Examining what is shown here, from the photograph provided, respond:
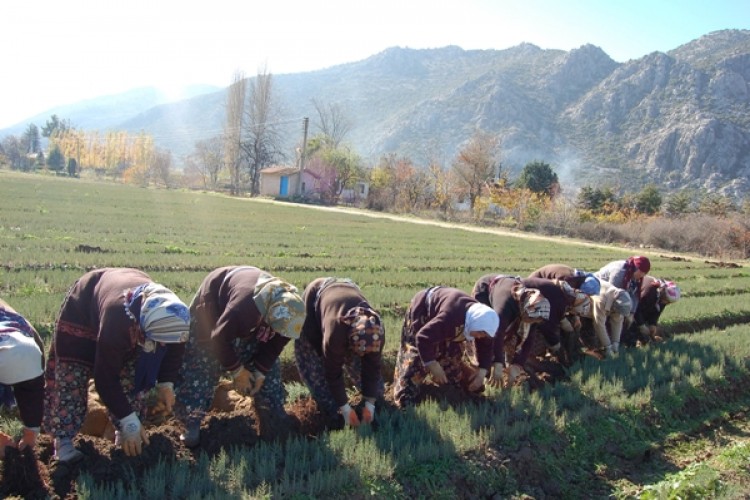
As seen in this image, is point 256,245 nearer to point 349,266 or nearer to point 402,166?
point 349,266

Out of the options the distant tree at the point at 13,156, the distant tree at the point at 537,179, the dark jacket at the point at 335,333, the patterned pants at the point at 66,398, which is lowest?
the patterned pants at the point at 66,398

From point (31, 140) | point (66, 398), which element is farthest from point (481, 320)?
point (31, 140)

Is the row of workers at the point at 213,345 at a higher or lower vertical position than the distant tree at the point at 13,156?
lower

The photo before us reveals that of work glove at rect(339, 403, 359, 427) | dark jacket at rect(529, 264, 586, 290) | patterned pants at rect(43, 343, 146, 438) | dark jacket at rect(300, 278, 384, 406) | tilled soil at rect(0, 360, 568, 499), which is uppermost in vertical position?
dark jacket at rect(529, 264, 586, 290)

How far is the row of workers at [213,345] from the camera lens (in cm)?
307

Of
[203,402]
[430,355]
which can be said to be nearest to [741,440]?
[430,355]

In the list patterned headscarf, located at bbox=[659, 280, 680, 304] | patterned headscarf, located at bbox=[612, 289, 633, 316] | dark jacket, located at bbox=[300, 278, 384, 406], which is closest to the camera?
dark jacket, located at bbox=[300, 278, 384, 406]

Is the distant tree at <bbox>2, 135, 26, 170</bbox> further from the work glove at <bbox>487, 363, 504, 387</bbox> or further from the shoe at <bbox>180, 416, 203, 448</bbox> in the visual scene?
the work glove at <bbox>487, 363, 504, 387</bbox>

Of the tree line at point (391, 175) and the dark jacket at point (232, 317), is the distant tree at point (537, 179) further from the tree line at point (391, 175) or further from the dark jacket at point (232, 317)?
the dark jacket at point (232, 317)

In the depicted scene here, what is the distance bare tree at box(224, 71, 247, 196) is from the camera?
56.5 m

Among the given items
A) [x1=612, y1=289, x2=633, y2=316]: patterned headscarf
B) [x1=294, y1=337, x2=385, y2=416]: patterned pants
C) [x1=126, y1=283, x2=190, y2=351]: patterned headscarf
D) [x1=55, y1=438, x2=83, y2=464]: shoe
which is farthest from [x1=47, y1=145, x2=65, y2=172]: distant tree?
[x1=126, y1=283, x2=190, y2=351]: patterned headscarf

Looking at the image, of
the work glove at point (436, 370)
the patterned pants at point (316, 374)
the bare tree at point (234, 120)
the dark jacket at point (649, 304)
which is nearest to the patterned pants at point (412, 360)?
the work glove at point (436, 370)

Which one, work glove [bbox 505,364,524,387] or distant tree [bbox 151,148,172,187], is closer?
work glove [bbox 505,364,524,387]

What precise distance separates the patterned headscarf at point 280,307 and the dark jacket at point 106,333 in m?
A: 0.55
